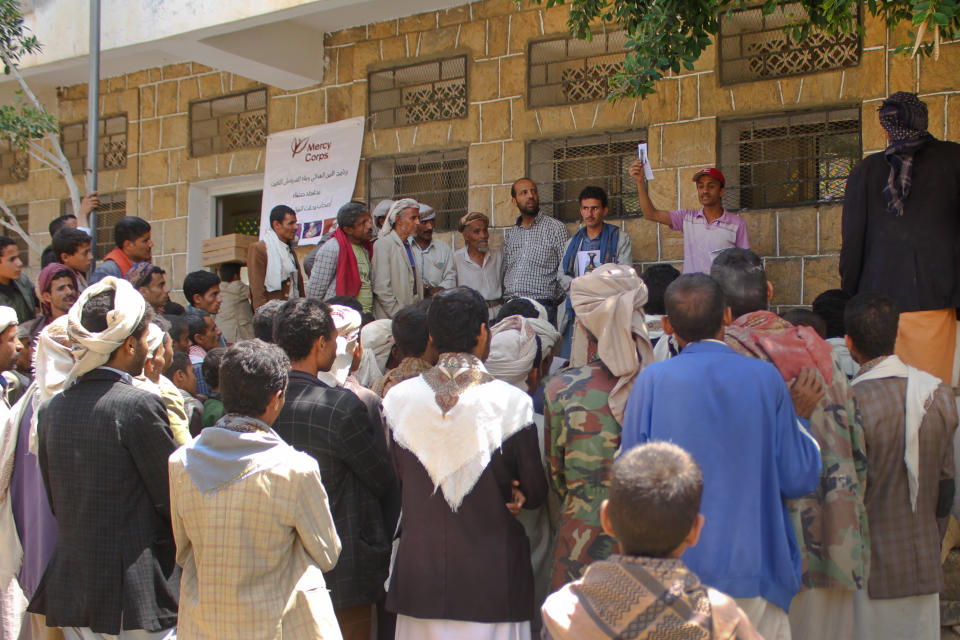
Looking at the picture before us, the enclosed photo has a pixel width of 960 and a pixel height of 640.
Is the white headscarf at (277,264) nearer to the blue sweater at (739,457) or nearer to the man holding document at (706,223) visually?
the man holding document at (706,223)

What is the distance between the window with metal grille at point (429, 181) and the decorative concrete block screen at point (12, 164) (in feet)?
15.4

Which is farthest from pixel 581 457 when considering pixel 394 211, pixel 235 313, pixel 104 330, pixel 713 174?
pixel 235 313

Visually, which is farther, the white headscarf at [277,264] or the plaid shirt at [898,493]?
the white headscarf at [277,264]

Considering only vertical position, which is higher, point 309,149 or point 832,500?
point 309,149

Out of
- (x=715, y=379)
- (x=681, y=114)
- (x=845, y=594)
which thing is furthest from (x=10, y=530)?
(x=681, y=114)

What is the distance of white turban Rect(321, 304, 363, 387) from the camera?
3906 millimetres

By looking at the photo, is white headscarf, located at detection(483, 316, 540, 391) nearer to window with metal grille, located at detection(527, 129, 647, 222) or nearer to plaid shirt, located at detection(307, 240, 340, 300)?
plaid shirt, located at detection(307, 240, 340, 300)

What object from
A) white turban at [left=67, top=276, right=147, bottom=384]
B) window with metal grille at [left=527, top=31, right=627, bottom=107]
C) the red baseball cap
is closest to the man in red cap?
the red baseball cap

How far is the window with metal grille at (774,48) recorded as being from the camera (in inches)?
263

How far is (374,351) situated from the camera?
498cm

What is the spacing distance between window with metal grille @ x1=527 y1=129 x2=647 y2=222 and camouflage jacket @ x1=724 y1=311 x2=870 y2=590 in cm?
429

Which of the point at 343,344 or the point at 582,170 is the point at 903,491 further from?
the point at 582,170

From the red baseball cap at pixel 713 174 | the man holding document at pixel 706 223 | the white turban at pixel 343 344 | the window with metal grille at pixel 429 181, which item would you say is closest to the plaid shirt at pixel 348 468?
the white turban at pixel 343 344

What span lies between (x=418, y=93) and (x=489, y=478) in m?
5.86
